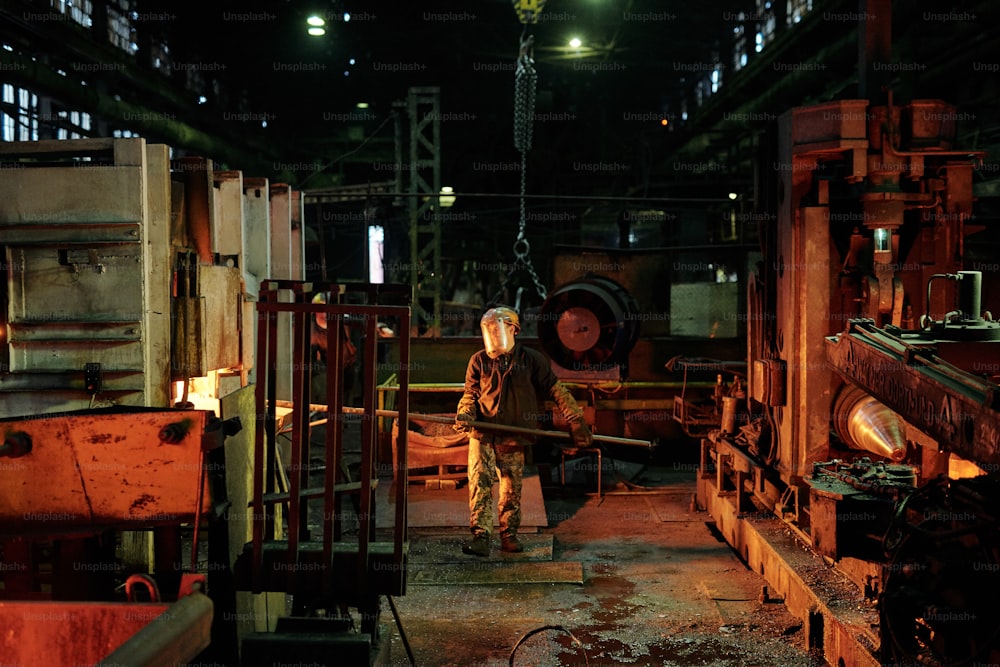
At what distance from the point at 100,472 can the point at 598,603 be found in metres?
3.94

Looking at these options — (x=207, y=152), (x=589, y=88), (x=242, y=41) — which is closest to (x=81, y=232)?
(x=207, y=152)

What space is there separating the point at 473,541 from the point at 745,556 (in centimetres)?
251

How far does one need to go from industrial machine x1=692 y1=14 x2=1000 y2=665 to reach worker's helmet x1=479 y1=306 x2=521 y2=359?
241 centimetres

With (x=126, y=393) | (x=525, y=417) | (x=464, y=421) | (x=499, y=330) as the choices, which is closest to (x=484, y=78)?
(x=499, y=330)

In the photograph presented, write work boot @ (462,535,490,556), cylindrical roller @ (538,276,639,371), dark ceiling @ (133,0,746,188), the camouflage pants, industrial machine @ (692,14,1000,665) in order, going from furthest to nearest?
dark ceiling @ (133,0,746,188), cylindrical roller @ (538,276,639,371), the camouflage pants, work boot @ (462,535,490,556), industrial machine @ (692,14,1000,665)

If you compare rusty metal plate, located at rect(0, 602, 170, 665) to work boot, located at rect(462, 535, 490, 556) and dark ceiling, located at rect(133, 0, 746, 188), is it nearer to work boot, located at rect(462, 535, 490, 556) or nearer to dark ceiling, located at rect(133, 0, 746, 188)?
work boot, located at rect(462, 535, 490, 556)

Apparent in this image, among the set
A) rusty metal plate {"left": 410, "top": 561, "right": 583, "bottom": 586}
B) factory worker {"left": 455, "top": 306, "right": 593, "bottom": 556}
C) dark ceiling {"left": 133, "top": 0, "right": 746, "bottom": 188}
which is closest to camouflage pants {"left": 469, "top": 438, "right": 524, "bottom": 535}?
factory worker {"left": 455, "top": 306, "right": 593, "bottom": 556}

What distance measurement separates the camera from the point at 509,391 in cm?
745

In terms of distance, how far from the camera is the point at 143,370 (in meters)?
6.59

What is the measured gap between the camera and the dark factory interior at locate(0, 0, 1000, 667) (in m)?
3.77

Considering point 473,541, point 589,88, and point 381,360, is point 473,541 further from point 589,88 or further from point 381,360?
point 589,88

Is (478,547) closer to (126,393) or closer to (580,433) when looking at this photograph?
(580,433)

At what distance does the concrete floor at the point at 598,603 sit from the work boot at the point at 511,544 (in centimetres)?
11

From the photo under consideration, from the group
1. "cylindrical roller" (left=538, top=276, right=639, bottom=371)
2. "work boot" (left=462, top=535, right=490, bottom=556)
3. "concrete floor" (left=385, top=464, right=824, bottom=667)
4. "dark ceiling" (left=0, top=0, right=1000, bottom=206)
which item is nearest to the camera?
"concrete floor" (left=385, top=464, right=824, bottom=667)
